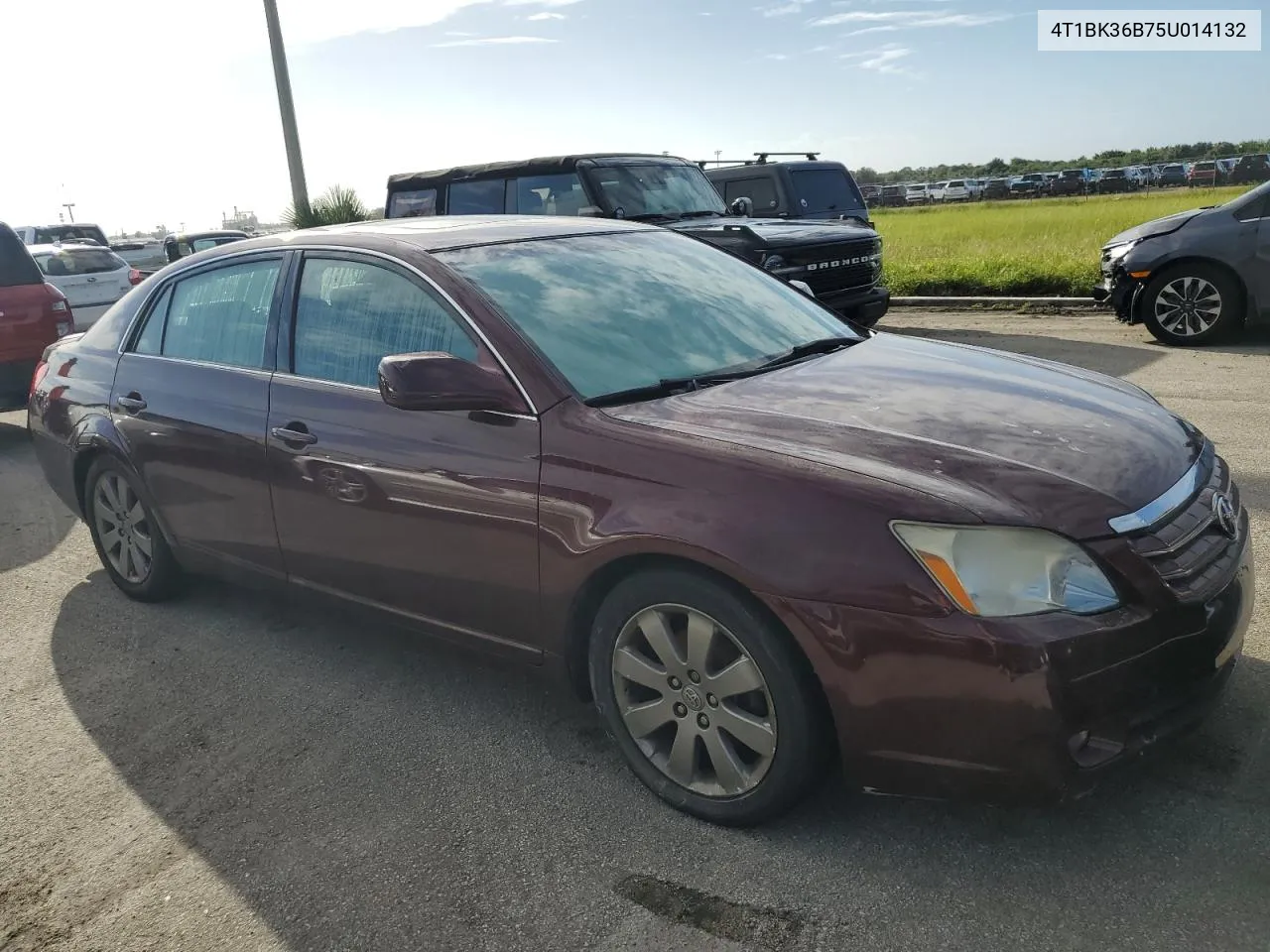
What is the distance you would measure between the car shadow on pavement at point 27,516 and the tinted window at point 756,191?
321 inches

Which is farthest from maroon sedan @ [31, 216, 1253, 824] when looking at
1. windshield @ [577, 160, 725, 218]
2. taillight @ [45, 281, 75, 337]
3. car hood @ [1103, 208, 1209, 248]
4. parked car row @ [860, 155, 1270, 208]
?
parked car row @ [860, 155, 1270, 208]

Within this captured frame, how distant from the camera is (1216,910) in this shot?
7.59 ft

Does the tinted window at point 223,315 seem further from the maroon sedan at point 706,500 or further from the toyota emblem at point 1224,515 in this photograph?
the toyota emblem at point 1224,515

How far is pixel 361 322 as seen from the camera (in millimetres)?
3598

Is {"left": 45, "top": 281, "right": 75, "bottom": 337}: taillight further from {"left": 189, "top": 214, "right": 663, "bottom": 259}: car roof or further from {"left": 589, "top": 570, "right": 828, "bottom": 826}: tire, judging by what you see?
{"left": 589, "top": 570, "right": 828, "bottom": 826}: tire

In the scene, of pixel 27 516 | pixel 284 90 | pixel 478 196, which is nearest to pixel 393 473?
pixel 27 516

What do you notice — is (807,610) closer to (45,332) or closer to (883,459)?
(883,459)

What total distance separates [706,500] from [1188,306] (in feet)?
27.5

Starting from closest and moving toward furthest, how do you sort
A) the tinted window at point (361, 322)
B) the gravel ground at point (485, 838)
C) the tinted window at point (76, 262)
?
the gravel ground at point (485, 838), the tinted window at point (361, 322), the tinted window at point (76, 262)

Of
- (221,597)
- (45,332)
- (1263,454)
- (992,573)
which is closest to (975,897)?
(992,573)

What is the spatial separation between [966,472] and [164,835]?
2.41 meters

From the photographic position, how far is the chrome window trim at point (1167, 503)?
8.09 ft

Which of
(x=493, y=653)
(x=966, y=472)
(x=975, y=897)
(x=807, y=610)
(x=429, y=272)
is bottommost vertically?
(x=975, y=897)

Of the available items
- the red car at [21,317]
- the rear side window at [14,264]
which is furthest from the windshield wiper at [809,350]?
the rear side window at [14,264]
